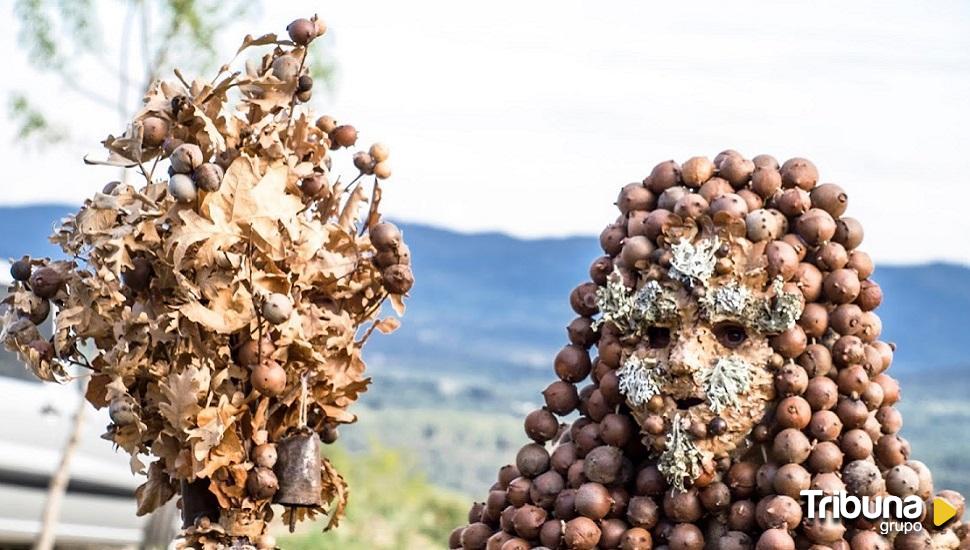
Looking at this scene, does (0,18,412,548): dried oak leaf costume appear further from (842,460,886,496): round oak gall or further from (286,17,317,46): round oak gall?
(842,460,886,496): round oak gall

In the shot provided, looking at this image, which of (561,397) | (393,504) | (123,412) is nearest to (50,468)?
(393,504)

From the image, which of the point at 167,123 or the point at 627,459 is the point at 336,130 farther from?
the point at 627,459

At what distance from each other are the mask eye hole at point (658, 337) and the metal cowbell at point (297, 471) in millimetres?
588

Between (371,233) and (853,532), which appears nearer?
(853,532)

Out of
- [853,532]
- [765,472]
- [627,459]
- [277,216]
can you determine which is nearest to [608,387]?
[627,459]

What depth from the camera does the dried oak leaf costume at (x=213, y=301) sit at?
1987mm

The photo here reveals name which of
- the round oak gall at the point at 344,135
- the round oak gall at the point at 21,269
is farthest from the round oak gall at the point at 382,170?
the round oak gall at the point at 21,269

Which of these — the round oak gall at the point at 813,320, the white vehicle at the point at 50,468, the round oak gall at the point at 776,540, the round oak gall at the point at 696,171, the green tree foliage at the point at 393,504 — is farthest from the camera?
the green tree foliage at the point at 393,504

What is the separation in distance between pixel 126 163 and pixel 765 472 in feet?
3.72

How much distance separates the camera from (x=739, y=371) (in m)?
2.02

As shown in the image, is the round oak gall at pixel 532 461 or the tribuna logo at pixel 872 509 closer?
the tribuna logo at pixel 872 509

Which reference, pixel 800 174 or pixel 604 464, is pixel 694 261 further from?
pixel 604 464

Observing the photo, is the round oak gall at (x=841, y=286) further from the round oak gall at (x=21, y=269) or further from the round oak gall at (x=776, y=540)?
the round oak gall at (x=21, y=269)

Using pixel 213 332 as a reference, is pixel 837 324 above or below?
above
